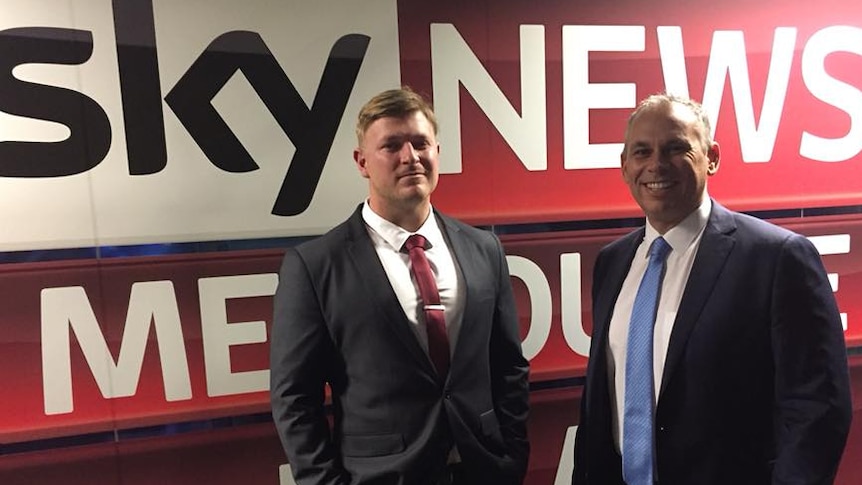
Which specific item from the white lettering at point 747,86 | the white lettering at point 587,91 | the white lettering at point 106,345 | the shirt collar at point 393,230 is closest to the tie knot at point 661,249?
the shirt collar at point 393,230

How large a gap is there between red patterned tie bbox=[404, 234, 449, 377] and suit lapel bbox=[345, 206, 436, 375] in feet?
0.12

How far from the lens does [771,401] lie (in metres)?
1.43

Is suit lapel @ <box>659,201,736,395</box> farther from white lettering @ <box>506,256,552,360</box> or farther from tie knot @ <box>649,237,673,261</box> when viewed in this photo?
white lettering @ <box>506,256,552,360</box>

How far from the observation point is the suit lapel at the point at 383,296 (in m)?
1.51

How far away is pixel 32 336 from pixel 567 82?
6.35 feet

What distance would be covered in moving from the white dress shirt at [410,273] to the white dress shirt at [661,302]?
41 cm

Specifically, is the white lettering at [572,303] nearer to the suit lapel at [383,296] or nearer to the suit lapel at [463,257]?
the suit lapel at [463,257]

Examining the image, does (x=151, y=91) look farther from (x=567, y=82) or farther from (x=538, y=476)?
(x=538, y=476)

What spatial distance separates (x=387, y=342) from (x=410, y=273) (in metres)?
0.19

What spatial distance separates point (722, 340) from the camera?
55.0 inches

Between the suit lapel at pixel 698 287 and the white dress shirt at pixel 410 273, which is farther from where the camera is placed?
the white dress shirt at pixel 410 273

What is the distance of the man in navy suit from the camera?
134cm

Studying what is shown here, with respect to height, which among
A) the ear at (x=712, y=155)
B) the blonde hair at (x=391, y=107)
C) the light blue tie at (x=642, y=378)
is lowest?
the light blue tie at (x=642, y=378)

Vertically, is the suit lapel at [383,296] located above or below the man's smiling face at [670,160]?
below
